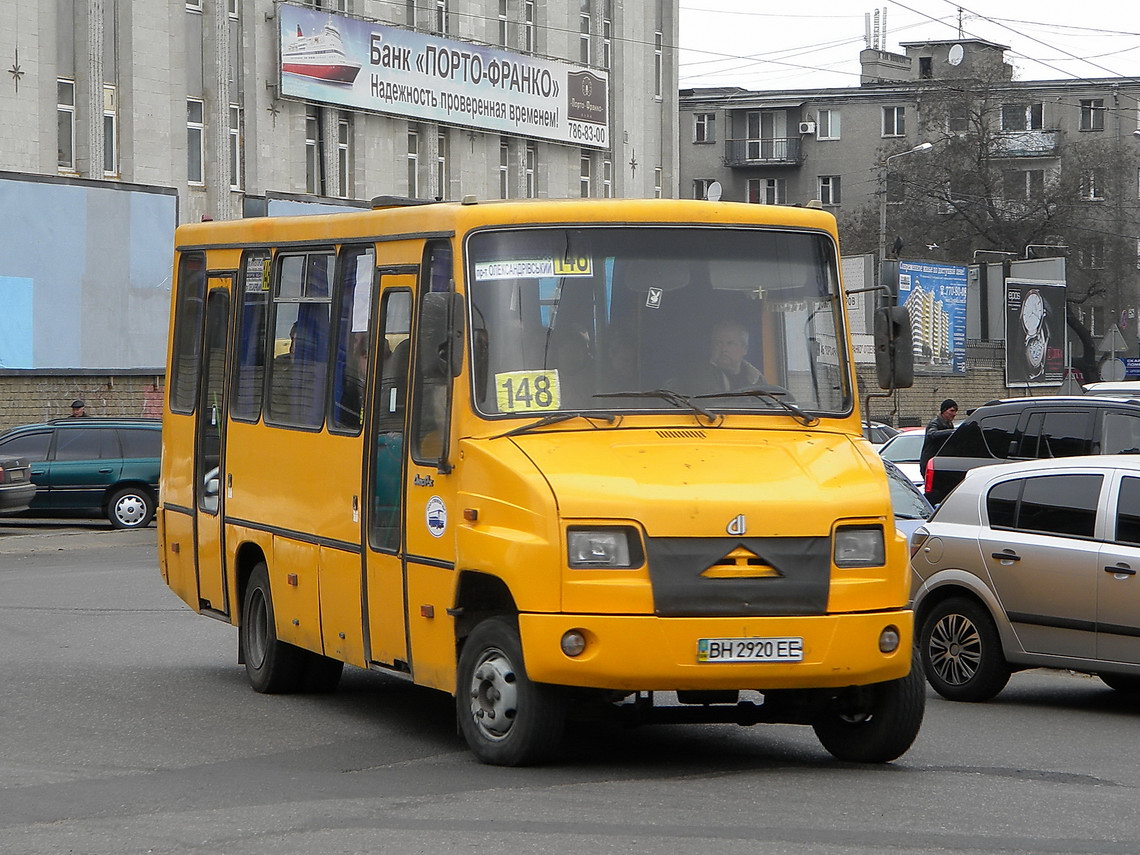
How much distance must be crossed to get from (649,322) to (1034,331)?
57.1 m

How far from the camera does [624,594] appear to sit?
314 inches

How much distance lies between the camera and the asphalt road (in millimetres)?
6965

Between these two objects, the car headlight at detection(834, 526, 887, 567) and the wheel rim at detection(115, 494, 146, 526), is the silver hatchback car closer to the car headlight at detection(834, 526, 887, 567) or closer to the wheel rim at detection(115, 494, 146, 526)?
the car headlight at detection(834, 526, 887, 567)

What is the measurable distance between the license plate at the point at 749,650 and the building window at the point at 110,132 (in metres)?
35.2

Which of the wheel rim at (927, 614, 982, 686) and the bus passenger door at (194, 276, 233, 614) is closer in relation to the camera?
the bus passenger door at (194, 276, 233, 614)

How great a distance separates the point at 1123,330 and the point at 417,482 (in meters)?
81.4

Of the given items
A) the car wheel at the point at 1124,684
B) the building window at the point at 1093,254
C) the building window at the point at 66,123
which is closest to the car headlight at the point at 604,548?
the car wheel at the point at 1124,684

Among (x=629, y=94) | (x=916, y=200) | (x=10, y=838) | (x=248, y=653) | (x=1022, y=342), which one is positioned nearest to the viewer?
(x=10, y=838)

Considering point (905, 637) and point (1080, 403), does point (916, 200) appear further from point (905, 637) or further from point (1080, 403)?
A: point (905, 637)

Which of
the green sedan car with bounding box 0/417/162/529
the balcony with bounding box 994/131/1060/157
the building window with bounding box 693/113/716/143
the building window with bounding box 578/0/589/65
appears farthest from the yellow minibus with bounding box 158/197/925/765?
the building window with bounding box 693/113/716/143

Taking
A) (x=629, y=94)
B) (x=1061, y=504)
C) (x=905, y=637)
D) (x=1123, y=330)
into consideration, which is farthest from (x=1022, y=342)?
(x=905, y=637)

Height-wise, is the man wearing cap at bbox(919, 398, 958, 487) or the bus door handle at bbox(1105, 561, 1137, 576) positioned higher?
the man wearing cap at bbox(919, 398, 958, 487)

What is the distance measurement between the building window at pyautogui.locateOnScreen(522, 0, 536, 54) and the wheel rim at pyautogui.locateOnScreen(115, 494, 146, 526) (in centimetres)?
2733

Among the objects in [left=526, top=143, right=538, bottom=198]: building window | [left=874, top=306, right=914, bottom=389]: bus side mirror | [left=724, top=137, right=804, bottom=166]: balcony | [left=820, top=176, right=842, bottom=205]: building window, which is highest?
[left=724, top=137, right=804, bottom=166]: balcony
